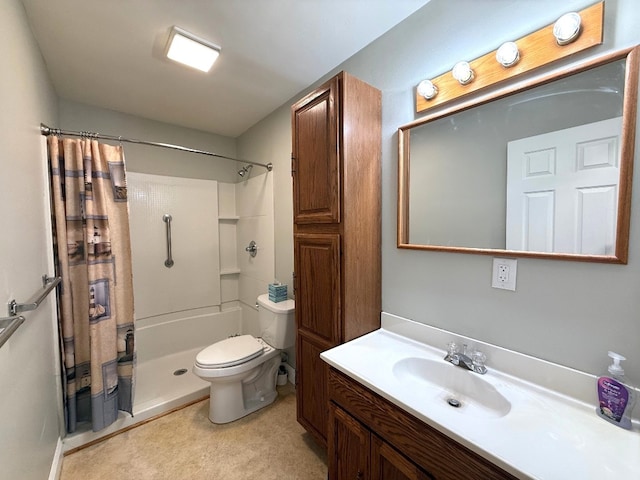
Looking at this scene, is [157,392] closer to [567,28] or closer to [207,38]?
[207,38]

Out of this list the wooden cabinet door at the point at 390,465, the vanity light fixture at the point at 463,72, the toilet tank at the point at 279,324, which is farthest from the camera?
the toilet tank at the point at 279,324

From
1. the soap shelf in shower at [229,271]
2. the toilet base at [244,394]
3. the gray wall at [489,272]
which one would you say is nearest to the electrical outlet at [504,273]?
the gray wall at [489,272]

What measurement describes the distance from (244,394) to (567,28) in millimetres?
2668

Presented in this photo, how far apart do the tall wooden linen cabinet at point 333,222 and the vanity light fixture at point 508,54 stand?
583mm

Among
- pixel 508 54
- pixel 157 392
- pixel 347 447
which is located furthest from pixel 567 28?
pixel 157 392

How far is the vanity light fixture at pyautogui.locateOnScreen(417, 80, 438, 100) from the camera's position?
4.05 ft

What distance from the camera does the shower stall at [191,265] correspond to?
251cm

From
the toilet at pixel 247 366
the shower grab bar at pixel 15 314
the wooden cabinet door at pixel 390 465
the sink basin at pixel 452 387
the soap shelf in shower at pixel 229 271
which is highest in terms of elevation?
the shower grab bar at pixel 15 314

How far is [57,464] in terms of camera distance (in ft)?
4.84

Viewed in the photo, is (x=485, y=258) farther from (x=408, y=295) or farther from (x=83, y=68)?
(x=83, y=68)

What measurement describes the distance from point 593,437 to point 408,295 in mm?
774

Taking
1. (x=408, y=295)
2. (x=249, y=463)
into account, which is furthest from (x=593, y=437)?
(x=249, y=463)

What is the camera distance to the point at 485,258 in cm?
112

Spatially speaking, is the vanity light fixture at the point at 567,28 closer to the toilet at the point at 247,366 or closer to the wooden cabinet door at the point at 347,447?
the wooden cabinet door at the point at 347,447
